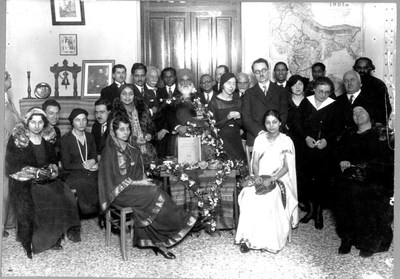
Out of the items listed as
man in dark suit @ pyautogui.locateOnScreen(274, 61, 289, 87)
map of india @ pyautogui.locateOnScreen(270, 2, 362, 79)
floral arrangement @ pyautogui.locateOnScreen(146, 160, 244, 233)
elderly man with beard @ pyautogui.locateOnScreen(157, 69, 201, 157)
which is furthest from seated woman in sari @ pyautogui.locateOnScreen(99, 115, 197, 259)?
map of india @ pyautogui.locateOnScreen(270, 2, 362, 79)

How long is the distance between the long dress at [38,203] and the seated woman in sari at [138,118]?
868mm


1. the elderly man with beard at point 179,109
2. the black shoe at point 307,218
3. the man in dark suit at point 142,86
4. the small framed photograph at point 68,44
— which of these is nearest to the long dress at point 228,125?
the elderly man with beard at point 179,109

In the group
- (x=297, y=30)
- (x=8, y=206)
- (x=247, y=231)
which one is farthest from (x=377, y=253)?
(x=8, y=206)

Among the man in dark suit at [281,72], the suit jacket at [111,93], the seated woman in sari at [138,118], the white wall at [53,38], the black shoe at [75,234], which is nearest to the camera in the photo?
the white wall at [53,38]

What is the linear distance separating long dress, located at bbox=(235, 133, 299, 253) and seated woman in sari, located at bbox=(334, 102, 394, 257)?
0.48 m

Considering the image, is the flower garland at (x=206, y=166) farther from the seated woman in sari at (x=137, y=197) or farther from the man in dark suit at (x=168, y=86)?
the man in dark suit at (x=168, y=86)

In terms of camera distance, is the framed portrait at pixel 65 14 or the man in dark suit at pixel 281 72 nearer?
the framed portrait at pixel 65 14

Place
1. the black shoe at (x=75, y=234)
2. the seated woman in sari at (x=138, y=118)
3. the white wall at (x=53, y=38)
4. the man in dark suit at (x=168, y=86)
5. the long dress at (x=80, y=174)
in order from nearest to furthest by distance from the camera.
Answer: the white wall at (x=53, y=38)
the black shoe at (x=75, y=234)
the long dress at (x=80, y=174)
the seated woman in sari at (x=138, y=118)
the man in dark suit at (x=168, y=86)

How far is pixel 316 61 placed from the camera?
6.14 m

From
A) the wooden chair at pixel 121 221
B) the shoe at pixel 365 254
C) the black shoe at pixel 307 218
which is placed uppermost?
the wooden chair at pixel 121 221

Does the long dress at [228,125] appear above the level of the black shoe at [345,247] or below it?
Answer: above

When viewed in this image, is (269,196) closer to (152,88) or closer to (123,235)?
(123,235)

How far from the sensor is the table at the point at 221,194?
496cm

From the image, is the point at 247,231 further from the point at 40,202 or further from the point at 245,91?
the point at 40,202
